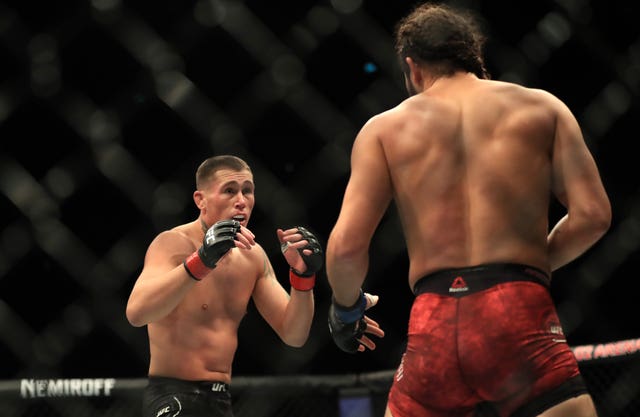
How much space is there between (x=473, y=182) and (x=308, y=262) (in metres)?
0.89

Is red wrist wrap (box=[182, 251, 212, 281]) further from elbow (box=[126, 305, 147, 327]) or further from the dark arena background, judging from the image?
the dark arena background

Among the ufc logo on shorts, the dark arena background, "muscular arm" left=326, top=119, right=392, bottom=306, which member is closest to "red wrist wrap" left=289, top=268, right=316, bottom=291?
the ufc logo on shorts

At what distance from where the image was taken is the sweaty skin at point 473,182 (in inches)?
67.1

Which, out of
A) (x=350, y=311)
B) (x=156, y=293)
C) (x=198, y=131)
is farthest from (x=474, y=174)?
(x=198, y=131)

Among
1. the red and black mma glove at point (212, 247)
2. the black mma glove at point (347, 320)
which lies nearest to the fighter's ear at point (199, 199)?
the red and black mma glove at point (212, 247)

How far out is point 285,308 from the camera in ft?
9.12

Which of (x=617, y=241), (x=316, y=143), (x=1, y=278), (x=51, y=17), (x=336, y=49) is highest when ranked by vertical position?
→ (x=51, y=17)

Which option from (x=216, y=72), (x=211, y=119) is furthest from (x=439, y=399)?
(x=216, y=72)

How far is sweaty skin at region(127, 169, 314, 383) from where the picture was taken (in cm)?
248

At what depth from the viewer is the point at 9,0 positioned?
4152 mm

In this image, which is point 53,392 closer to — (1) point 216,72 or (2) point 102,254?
(2) point 102,254

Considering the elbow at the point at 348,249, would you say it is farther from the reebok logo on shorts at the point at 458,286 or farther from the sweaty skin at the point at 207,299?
the sweaty skin at the point at 207,299

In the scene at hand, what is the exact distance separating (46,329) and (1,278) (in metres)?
0.36

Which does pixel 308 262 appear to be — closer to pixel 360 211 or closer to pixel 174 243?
pixel 174 243
